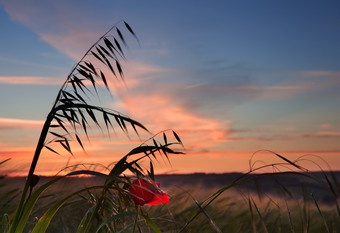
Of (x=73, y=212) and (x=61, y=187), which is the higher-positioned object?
(x=61, y=187)

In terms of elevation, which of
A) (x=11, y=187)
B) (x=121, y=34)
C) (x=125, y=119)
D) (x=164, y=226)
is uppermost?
(x=121, y=34)

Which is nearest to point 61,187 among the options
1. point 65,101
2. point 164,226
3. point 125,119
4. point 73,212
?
point 73,212

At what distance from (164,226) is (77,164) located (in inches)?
58.2

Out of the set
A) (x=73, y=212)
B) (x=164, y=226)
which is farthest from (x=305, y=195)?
(x=73, y=212)

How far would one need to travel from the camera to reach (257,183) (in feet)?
6.18

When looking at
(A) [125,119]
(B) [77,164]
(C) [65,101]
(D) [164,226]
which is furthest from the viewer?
(D) [164,226]

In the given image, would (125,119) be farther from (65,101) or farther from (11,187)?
(11,187)

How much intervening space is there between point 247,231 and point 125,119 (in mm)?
1935

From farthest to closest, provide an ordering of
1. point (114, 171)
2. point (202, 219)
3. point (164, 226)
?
point (164, 226) → point (202, 219) → point (114, 171)

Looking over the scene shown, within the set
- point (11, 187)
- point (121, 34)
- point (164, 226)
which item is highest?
point (121, 34)

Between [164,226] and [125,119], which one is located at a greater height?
[125,119]

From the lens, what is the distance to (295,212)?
3.20m

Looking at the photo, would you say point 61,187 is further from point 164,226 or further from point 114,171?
point 114,171

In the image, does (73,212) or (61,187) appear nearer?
(61,187)
